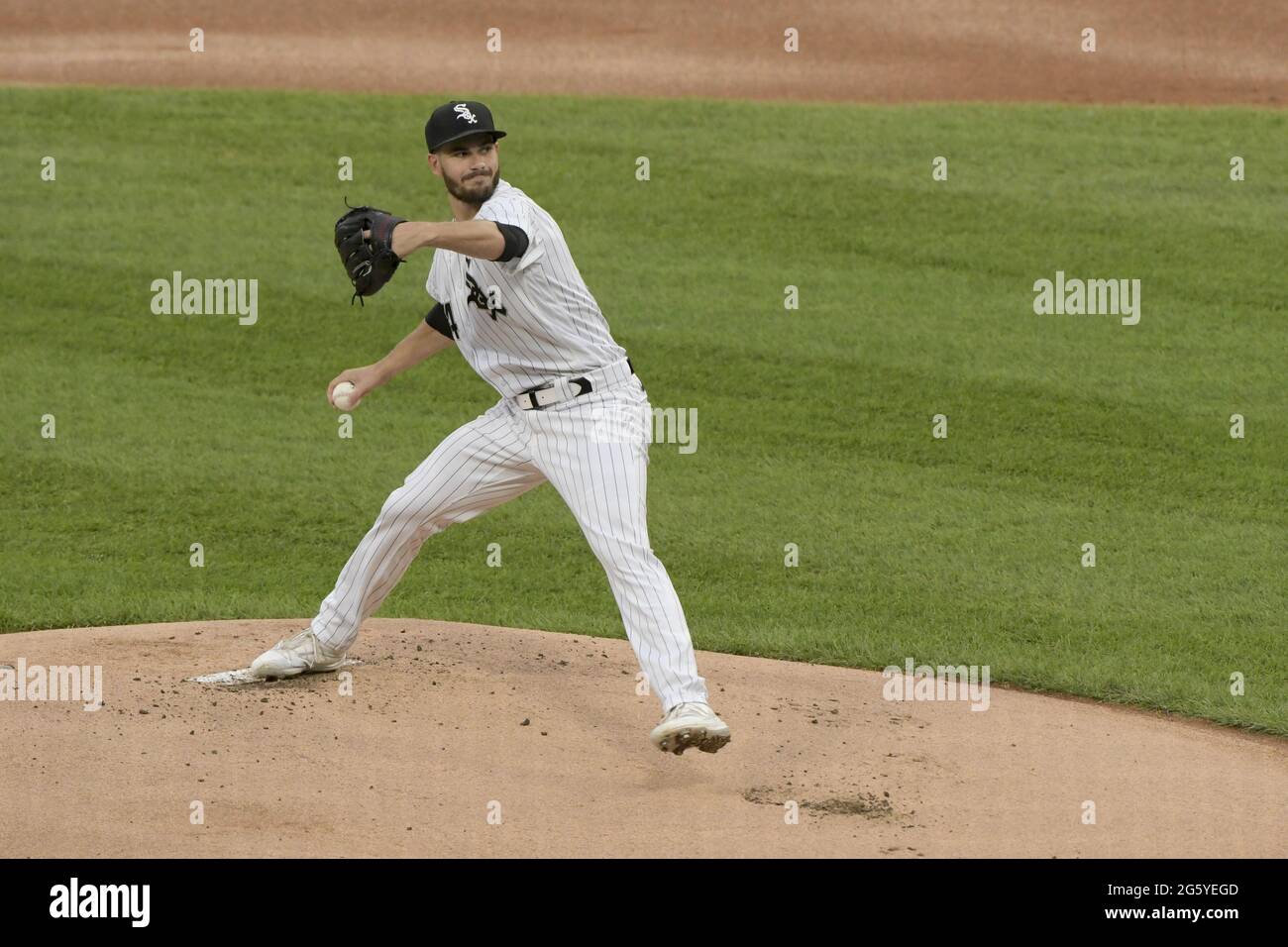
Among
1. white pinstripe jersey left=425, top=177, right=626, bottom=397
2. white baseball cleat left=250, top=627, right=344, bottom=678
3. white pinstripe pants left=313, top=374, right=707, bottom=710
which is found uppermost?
white pinstripe jersey left=425, top=177, right=626, bottom=397

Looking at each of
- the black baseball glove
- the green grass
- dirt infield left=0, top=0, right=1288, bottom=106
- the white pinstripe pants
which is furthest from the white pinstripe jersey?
dirt infield left=0, top=0, right=1288, bottom=106

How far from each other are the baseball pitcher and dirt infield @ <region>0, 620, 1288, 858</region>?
40cm

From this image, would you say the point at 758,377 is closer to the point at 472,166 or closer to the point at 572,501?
the point at 572,501

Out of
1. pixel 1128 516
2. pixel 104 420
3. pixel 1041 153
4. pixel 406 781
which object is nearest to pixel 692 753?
pixel 406 781

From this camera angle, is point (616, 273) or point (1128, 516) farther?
point (616, 273)

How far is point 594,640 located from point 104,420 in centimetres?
456

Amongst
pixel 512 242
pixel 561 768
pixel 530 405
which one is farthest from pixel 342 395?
pixel 561 768

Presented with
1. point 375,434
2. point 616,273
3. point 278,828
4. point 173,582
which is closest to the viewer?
point 278,828

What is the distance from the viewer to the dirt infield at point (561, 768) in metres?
4.96

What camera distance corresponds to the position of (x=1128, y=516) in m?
9.05

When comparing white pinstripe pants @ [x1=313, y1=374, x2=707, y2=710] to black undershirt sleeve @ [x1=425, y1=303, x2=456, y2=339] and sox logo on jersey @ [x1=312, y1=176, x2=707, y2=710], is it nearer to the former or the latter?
sox logo on jersey @ [x1=312, y1=176, x2=707, y2=710]

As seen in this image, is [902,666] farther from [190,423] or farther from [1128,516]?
[190,423]

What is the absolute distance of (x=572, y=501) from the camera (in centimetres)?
557

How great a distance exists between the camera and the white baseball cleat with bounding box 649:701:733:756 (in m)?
5.19
